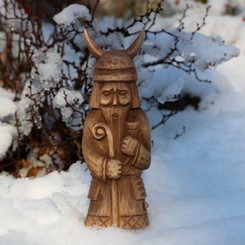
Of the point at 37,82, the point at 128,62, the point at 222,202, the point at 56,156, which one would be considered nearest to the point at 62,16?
the point at 37,82

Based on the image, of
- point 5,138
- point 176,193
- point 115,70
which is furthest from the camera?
point 5,138

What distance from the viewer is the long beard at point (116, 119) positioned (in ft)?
7.24

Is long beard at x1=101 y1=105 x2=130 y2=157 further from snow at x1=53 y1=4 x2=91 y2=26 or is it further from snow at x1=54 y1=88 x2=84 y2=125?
snow at x1=53 y1=4 x2=91 y2=26

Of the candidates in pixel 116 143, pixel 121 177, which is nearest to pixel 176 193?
pixel 121 177

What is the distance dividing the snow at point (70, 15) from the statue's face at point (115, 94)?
71 centimetres

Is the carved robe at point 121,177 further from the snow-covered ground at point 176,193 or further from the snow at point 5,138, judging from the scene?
the snow at point 5,138

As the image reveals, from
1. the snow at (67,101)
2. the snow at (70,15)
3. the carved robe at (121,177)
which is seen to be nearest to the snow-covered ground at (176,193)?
the carved robe at (121,177)

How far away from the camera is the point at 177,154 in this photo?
3.19 metres

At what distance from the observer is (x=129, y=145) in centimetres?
221

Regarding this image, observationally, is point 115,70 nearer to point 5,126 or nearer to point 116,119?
point 116,119

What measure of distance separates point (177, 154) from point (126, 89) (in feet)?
3.65

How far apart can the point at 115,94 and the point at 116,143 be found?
0.23 m

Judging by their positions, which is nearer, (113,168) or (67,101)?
(113,168)

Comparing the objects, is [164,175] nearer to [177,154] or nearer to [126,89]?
[177,154]
